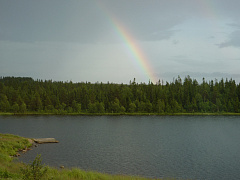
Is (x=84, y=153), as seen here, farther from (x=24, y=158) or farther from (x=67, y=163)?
(x=24, y=158)

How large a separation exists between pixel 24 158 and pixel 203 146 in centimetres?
4269

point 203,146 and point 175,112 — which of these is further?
point 175,112

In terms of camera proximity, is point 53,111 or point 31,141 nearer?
point 31,141

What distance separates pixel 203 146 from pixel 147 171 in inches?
1113

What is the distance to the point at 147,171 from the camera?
3812 cm

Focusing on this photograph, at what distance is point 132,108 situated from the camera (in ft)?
646

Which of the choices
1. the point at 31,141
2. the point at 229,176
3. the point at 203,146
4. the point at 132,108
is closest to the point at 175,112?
the point at 132,108

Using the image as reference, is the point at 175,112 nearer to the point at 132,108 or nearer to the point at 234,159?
the point at 132,108

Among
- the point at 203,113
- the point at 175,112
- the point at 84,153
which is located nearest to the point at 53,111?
the point at 175,112

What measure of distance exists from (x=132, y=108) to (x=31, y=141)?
456 feet

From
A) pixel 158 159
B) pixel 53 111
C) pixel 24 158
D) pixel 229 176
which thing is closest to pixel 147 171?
pixel 158 159

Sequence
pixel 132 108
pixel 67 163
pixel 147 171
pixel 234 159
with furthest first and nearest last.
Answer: pixel 132 108
pixel 234 159
pixel 67 163
pixel 147 171

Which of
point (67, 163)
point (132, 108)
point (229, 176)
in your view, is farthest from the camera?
point (132, 108)

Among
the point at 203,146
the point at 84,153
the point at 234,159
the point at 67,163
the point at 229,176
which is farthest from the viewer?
the point at 203,146
